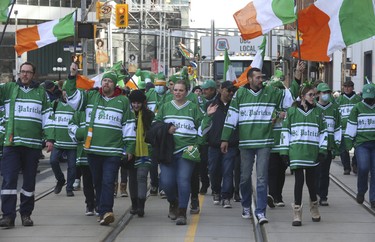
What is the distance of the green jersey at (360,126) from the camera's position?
1270 centimetres

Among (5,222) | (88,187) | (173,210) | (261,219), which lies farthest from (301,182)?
(5,222)

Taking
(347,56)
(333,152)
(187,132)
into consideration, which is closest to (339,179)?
(333,152)

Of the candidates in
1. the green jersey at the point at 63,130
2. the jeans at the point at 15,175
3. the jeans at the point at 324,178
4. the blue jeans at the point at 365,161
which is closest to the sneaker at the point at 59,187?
the green jersey at the point at 63,130

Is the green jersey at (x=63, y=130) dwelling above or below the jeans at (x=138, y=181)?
above

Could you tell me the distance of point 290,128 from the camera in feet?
36.1

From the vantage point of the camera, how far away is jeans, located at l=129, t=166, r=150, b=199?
1159 centimetres

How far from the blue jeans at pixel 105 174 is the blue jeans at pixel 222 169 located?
7.74 feet

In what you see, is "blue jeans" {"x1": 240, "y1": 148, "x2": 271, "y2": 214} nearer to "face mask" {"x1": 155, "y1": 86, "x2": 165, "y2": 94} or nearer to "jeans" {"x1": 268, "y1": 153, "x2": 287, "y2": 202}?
"jeans" {"x1": 268, "y1": 153, "x2": 287, "y2": 202}

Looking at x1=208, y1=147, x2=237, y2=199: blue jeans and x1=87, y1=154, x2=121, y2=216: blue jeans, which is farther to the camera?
x1=208, y1=147, x2=237, y2=199: blue jeans

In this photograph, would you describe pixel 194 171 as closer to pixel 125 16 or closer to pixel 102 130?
pixel 102 130

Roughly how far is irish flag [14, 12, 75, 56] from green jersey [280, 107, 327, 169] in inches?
184

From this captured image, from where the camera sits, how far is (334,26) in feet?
40.8

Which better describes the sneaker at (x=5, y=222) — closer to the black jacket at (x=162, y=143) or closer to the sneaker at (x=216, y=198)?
the black jacket at (x=162, y=143)

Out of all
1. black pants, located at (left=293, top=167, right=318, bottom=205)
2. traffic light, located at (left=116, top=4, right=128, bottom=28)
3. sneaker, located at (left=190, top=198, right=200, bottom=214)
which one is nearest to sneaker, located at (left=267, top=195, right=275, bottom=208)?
sneaker, located at (left=190, top=198, right=200, bottom=214)
